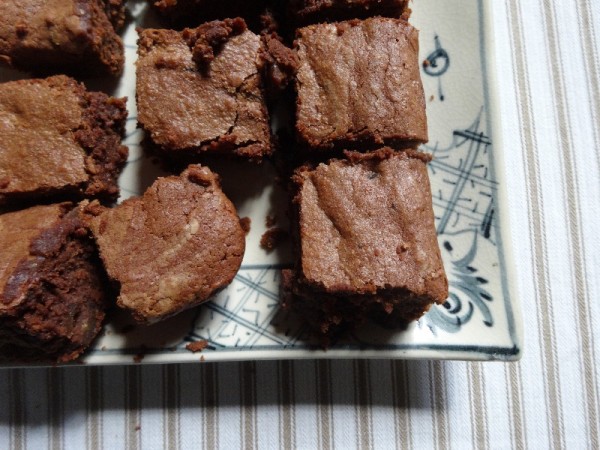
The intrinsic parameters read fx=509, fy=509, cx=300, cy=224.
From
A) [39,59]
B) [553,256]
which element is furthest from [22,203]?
[553,256]

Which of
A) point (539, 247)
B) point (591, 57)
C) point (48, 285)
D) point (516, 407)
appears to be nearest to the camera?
point (48, 285)

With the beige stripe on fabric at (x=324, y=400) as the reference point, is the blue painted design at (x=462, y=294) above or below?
above

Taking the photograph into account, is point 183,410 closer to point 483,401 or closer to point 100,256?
point 100,256

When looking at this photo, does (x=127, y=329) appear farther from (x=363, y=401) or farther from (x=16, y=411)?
(x=363, y=401)

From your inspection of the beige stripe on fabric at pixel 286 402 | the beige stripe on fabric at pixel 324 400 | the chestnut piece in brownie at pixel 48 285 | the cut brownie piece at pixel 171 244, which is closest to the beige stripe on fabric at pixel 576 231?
the beige stripe on fabric at pixel 324 400

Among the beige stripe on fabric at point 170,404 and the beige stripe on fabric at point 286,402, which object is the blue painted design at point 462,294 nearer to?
the beige stripe on fabric at point 286,402

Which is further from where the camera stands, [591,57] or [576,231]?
[591,57]

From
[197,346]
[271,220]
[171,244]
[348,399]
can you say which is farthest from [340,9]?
[348,399]
